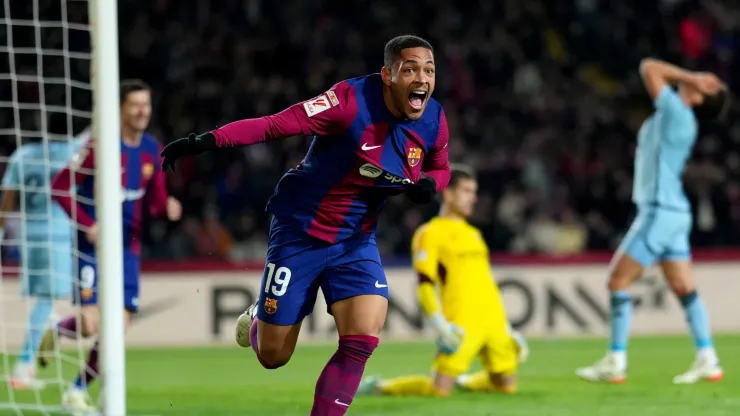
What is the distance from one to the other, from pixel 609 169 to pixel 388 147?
1084 cm

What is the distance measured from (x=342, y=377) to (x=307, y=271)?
551 mm

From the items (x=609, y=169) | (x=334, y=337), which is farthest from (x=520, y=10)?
(x=334, y=337)

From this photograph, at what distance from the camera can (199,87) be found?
51.8ft

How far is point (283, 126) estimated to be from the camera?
194 inches

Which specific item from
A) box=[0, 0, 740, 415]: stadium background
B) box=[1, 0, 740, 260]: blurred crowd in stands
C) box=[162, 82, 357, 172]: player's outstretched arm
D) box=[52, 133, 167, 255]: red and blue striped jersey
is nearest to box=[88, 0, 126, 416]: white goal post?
box=[162, 82, 357, 172]: player's outstretched arm

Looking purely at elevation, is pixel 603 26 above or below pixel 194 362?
above

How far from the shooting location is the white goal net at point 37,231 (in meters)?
6.61

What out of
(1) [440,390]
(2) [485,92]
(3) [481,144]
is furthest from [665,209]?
(2) [485,92]

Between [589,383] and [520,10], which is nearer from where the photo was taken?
[589,383]

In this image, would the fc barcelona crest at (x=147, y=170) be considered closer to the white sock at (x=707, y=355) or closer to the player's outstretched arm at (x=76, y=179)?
the player's outstretched arm at (x=76, y=179)

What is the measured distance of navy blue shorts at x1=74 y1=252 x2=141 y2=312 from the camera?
7273 millimetres

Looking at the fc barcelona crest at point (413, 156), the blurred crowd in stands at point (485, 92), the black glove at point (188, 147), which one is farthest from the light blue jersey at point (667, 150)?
the blurred crowd in stands at point (485, 92)

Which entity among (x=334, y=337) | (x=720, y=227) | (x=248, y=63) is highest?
(x=248, y=63)

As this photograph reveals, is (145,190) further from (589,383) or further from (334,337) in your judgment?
(334,337)
